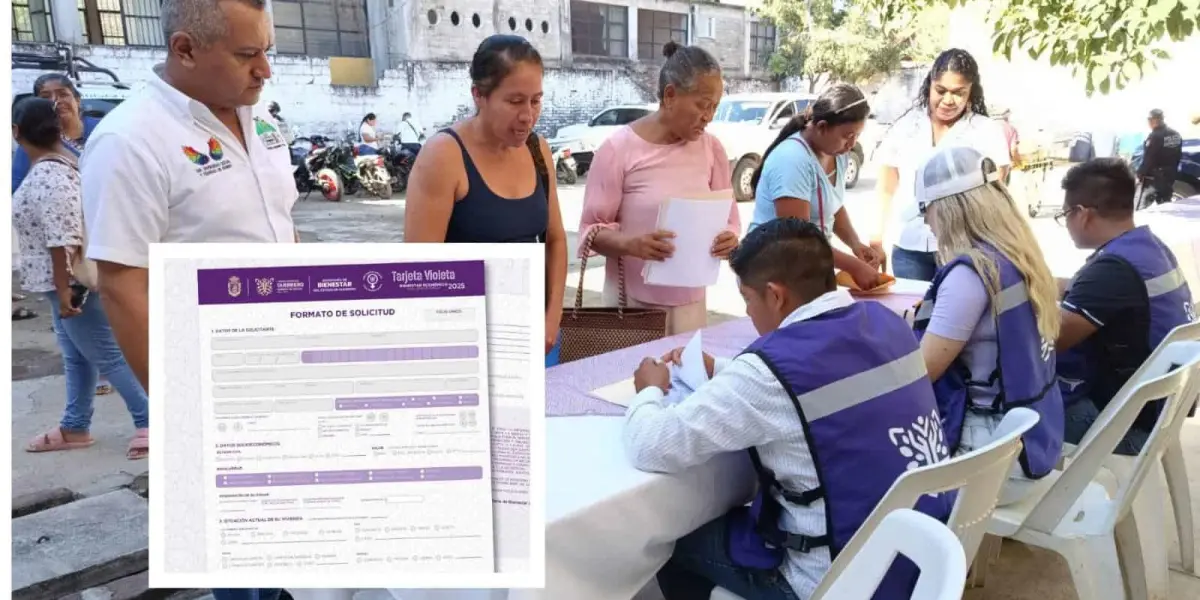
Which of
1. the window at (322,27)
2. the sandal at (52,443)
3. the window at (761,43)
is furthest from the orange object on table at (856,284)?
the window at (761,43)

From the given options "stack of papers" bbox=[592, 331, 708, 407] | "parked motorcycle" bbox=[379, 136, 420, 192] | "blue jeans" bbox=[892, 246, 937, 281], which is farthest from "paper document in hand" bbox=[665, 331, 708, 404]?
"parked motorcycle" bbox=[379, 136, 420, 192]

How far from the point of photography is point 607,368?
6.58ft

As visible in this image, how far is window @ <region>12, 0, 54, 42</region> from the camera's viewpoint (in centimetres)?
1238

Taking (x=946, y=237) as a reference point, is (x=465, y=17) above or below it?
above

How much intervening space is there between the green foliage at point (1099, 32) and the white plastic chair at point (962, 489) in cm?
202

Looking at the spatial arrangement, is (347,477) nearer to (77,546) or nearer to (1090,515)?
(1090,515)

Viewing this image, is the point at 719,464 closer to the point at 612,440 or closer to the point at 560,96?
the point at 612,440

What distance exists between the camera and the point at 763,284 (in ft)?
4.97

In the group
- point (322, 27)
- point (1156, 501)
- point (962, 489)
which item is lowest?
point (1156, 501)

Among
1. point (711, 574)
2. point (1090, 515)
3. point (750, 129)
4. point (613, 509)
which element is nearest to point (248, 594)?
point (613, 509)

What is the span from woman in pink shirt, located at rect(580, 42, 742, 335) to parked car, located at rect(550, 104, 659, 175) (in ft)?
35.7

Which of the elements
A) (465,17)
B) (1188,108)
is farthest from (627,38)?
(1188,108)

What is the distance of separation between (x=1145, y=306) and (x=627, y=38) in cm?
1800

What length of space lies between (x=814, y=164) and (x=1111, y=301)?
937 millimetres
